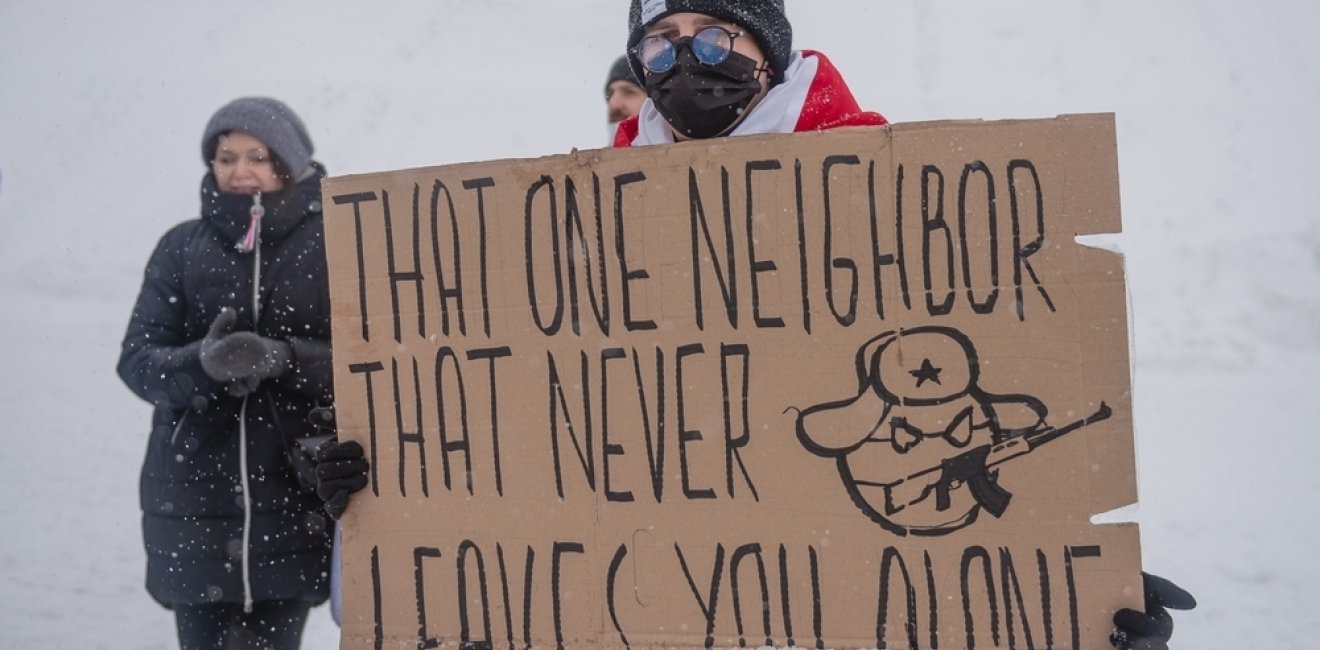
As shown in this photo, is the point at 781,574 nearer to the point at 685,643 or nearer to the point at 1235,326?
the point at 685,643

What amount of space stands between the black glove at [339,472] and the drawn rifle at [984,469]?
99 centimetres

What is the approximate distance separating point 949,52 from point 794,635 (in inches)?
329

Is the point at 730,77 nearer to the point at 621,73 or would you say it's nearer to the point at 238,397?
the point at 238,397

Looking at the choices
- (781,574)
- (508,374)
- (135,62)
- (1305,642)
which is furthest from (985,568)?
(135,62)

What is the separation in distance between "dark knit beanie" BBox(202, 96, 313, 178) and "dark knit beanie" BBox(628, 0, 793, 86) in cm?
113

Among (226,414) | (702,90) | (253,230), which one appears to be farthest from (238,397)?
(702,90)

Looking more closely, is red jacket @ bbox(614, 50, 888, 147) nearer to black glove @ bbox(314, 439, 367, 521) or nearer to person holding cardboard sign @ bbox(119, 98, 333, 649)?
black glove @ bbox(314, 439, 367, 521)

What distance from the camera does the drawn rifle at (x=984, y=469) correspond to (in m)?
1.79

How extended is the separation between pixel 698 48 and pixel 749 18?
13cm

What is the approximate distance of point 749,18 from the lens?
2166 mm

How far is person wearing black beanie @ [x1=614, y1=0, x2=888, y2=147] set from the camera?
6.96 ft

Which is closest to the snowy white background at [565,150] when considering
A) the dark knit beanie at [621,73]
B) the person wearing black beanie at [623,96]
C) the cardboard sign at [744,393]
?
the person wearing black beanie at [623,96]

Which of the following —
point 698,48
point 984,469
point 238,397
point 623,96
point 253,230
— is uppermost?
point 623,96

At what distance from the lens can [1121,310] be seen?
1.77m
